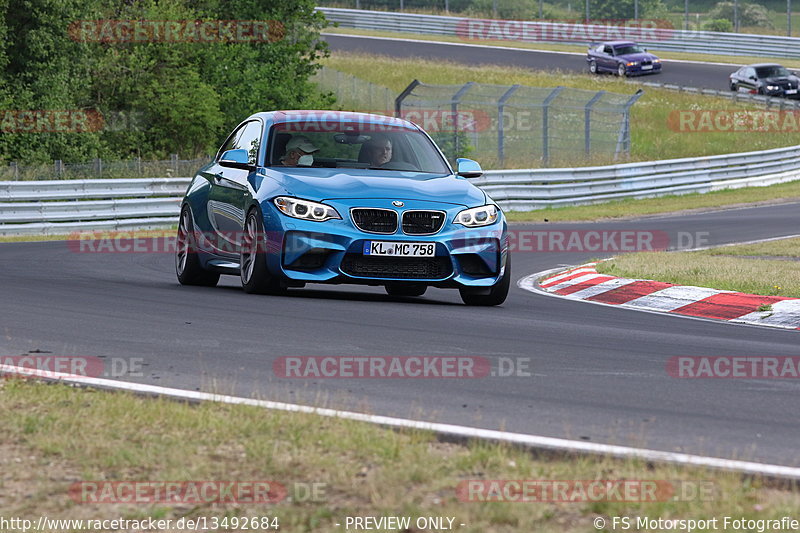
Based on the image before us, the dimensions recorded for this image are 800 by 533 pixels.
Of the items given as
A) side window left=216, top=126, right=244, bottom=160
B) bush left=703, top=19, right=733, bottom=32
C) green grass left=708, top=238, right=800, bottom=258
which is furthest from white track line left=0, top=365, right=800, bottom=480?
bush left=703, top=19, right=733, bottom=32

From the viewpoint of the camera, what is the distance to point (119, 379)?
20.8 feet

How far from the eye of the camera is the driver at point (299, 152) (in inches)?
421

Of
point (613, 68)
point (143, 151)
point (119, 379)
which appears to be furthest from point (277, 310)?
point (613, 68)

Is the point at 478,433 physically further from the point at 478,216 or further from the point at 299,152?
the point at 299,152

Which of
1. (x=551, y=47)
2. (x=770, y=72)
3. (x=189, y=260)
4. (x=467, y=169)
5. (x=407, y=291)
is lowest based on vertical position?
(x=770, y=72)

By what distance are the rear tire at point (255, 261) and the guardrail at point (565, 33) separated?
4971 centimetres

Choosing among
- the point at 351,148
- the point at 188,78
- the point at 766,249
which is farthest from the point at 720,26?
the point at 351,148

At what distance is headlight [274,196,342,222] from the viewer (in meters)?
9.65

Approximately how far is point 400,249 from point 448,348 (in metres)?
2.20

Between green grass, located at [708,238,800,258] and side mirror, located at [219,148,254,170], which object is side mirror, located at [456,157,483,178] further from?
green grass, located at [708,238,800,258]

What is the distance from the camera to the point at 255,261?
32.8 ft

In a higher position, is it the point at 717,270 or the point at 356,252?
the point at 356,252

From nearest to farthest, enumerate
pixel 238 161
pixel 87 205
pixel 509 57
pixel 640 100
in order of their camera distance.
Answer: pixel 238 161 → pixel 87 205 → pixel 640 100 → pixel 509 57

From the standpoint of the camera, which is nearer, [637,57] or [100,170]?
[100,170]
